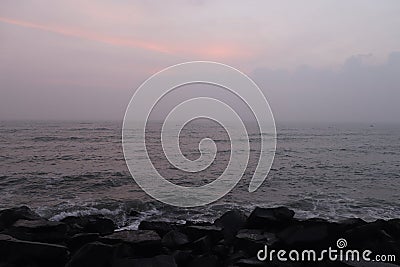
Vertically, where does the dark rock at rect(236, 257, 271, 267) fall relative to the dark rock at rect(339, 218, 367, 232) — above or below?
below

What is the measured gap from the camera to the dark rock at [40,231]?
23.7 ft

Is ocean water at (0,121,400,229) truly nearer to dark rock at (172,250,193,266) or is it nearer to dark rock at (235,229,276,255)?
dark rock at (235,229,276,255)

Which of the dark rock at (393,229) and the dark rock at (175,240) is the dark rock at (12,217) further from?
the dark rock at (393,229)

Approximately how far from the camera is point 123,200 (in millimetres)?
14531

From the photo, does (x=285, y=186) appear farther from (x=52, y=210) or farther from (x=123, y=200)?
(x=52, y=210)

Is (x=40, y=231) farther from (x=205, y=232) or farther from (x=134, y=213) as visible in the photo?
(x=134, y=213)

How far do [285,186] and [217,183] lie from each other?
3775 millimetres

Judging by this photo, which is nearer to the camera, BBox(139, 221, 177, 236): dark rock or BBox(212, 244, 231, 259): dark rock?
BBox(212, 244, 231, 259): dark rock

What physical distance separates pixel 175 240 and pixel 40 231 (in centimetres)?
291

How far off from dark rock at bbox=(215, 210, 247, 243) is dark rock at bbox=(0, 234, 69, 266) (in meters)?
3.56

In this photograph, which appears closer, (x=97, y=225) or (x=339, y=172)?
(x=97, y=225)

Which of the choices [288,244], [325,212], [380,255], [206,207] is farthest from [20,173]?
[380,255]

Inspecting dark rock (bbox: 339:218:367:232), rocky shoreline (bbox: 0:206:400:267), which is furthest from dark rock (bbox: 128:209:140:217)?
dark rock (bbox: 339:218:367:232)

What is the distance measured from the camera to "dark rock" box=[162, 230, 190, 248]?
7.15 m
